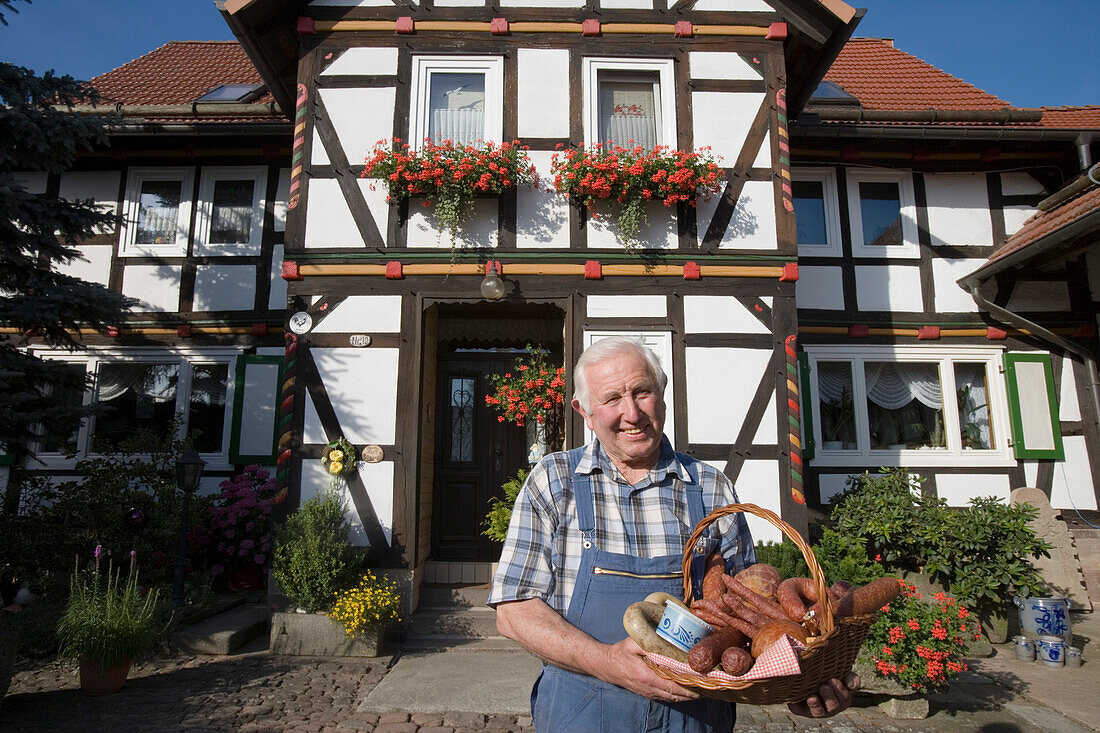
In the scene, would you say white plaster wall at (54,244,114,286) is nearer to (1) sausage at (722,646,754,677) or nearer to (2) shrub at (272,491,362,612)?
(2) shrub at (272,491,362,612)

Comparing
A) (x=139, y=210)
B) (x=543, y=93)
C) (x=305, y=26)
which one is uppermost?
(x=305, y=26)

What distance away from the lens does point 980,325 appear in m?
8.58

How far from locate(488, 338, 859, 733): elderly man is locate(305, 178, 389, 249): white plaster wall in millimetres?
5228

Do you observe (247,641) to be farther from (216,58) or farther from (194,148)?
(216,58)

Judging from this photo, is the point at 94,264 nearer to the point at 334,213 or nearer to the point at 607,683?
the point at 334,213

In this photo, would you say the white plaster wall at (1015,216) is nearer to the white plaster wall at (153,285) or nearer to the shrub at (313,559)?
the shrub at (313,559)

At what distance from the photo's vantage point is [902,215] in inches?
351

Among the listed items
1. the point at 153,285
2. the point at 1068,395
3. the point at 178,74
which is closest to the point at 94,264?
the point at 153,285

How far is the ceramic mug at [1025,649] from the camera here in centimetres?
595

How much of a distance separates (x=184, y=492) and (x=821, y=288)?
7614mm

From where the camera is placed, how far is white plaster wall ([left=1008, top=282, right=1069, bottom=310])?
862cm

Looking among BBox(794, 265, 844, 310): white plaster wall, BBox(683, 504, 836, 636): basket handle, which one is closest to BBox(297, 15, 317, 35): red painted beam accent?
BBox(794, 265, 844, 310): white plaster wall

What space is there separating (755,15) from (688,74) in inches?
41.1

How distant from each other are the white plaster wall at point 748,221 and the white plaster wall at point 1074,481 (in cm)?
483
